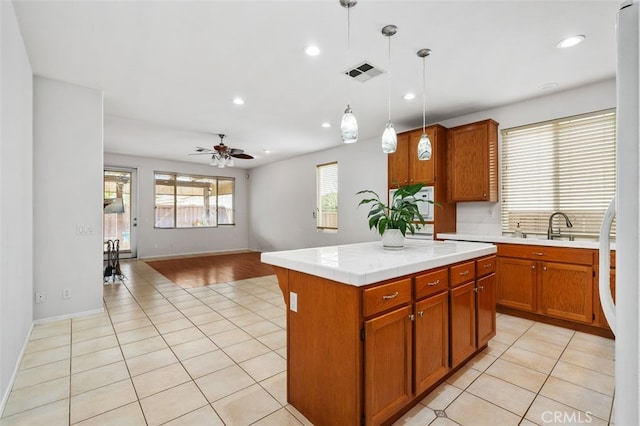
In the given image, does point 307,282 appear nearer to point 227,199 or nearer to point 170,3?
point 170,3

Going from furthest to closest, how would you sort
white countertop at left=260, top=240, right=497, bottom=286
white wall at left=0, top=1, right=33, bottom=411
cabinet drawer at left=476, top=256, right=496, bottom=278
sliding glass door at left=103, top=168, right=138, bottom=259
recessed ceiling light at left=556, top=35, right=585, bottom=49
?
1. sliding glass door at left=103, top=168, right=138, bottom=259
2. recessed ceiling light at left=556, top=35, right=585, bottom=49
3. cabinet drawer at left=476, top=256, right=496, bottom=278
4. white wall at left=0, top=1, right=33, bottom=411
5. white countertop at left=260, top=240, right=497, bottom=286

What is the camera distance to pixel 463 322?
7.27ft

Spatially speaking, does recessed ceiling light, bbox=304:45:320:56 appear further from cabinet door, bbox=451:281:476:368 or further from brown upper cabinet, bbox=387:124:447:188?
cabinet door, bbox=451:281:476:368

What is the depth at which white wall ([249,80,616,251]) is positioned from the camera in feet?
11.7

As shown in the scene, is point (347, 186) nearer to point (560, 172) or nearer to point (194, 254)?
point (560, 172)

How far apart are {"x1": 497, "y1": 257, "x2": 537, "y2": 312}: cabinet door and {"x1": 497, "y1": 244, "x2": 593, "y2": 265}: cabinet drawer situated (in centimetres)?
7

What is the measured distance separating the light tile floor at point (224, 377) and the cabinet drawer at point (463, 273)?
0.72m

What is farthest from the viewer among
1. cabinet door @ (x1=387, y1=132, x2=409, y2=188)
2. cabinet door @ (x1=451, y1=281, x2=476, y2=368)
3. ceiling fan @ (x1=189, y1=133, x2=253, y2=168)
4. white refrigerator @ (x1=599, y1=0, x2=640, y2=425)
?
ceiling fan @ (x1=189, y1=133, x2=253, y2=168)

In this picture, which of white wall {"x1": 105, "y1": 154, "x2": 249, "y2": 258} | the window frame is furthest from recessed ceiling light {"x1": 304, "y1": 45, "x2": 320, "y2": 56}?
white wall {"x1": 105, "y1": 154, "x2": 249, "y2": 258}

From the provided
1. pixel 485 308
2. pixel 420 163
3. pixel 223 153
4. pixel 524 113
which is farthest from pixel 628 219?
pixel 223 153

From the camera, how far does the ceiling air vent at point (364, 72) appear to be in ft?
9.76

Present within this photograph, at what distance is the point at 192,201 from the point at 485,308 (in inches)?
322

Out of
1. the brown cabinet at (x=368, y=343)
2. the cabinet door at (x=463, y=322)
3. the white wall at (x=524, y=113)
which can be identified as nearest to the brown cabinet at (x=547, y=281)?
the white wall at (x=524, y=113)

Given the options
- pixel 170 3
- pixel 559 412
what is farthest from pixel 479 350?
pixel 170 3
